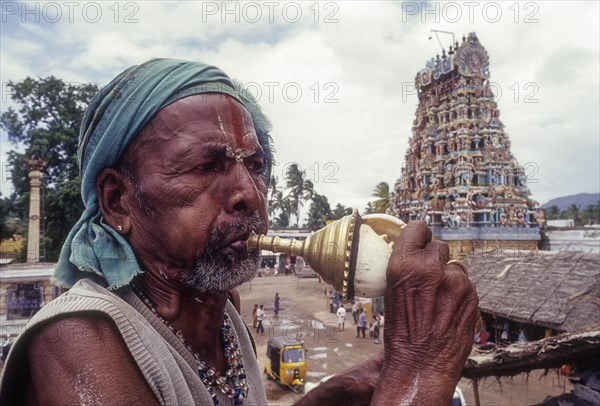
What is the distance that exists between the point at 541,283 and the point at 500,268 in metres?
2.40

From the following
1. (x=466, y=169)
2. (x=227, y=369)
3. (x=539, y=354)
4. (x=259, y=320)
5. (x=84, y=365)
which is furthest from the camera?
(x=466, y=169)

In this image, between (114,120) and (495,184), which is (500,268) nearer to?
(495,184)

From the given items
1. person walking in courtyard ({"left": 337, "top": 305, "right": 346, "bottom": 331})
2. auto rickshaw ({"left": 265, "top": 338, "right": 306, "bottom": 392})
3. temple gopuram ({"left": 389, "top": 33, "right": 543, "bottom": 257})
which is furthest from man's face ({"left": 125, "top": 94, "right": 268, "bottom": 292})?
temple gopuram ({"left": 389, "top": 33, "right": 543, "bottom": 257})

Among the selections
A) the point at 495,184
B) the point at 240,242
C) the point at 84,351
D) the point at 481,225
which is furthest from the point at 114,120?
the point at 495,184

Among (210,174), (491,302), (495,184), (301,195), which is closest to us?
(210,174)

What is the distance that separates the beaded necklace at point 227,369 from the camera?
1.61m

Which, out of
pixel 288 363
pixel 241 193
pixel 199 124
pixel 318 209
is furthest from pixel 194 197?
pixel 318 209

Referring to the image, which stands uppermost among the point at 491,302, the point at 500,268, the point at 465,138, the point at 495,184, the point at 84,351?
the point at 465,138

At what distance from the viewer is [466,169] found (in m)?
24.2

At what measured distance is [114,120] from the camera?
5.16 ft

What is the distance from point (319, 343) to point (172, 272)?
17307 mm

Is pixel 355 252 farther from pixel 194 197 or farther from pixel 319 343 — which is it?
pixel 319 343

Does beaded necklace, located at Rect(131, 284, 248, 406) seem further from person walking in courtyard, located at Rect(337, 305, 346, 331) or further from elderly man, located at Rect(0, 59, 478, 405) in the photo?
person walking in courtyard, located at Rect(337, 305, 346, 331)

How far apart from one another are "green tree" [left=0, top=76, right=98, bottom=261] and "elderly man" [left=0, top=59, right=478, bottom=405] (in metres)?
21.5
